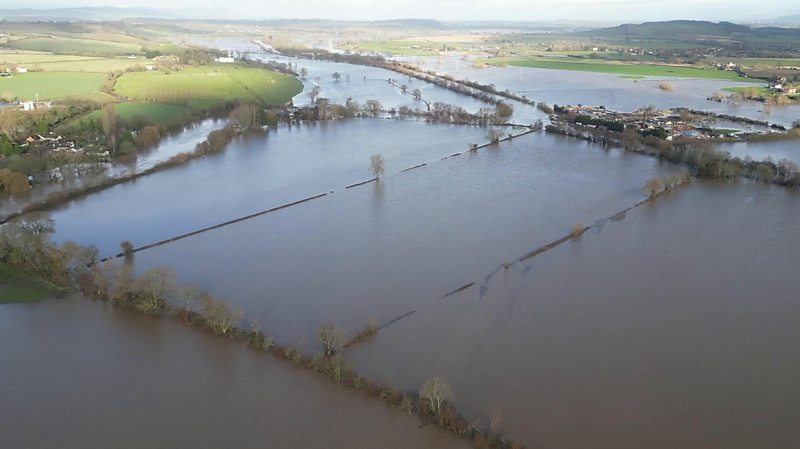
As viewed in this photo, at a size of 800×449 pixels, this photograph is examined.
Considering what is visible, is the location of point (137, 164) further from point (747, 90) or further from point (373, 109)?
point (747, 90)

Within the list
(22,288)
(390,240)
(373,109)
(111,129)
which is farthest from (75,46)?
(390,240)

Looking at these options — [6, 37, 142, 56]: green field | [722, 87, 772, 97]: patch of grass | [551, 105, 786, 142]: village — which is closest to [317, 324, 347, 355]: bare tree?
[551, 105, 786, 142]: village

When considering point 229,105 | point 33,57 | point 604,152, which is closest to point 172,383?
point 604,152

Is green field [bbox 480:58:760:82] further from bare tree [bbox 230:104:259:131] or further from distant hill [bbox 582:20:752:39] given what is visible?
distant hill [bbox 582:20:752:39]

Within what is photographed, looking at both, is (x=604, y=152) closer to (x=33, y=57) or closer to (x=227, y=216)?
(x=227, y=216)

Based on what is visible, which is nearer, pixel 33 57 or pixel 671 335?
pixel 671 335
